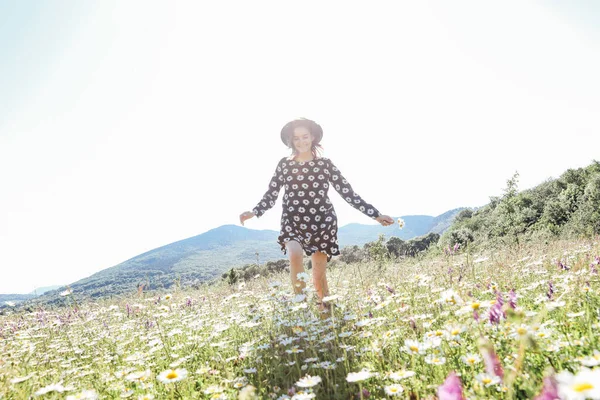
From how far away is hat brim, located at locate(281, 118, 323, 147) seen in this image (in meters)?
5.43

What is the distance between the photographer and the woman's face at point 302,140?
521cm

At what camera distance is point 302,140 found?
520 cm

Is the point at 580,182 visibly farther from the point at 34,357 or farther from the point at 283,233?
the point at 34,357

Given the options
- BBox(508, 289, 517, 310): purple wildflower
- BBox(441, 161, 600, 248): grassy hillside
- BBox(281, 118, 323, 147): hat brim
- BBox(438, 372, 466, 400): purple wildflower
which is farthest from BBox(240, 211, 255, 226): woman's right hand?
BBox(441, 161, 600, 248): grassy hillside

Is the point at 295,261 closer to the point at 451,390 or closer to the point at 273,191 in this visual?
the point at 273,191

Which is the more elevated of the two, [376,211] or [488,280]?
[376,211]

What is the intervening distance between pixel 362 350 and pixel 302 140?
118 inches

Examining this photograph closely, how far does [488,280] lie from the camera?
14.2ft

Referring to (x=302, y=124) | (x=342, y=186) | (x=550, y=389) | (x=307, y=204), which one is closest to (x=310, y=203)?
(x=307, y=204)

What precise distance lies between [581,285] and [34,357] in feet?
16.9

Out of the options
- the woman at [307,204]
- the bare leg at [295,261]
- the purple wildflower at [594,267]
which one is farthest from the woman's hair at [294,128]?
the purple wildflower at [594,267]

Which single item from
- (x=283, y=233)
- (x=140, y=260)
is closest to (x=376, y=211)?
(x=283, y=233)

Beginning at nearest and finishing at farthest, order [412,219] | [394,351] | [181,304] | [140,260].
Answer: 1. [394,351]
2. [181,304]
3. [140,260]
4. [412,219]

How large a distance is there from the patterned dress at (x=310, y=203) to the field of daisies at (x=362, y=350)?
30.5 inches
